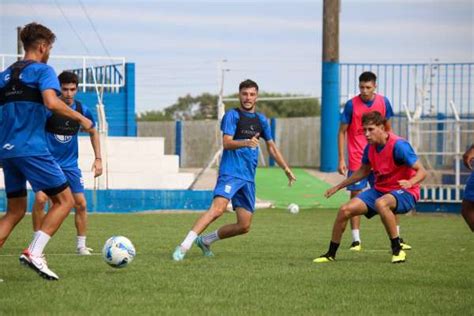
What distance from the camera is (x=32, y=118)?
347 inches

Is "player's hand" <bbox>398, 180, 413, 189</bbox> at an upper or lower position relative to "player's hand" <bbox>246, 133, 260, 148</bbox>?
lower

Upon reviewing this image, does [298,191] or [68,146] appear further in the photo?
[298,191]

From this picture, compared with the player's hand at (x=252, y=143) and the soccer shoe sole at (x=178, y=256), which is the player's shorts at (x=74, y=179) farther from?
the player's hand at (x=252, y=143)

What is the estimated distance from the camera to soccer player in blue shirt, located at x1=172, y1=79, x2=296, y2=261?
11633mm

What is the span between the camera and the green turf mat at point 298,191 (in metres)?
24.7

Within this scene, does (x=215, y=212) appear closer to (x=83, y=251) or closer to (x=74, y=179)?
(x=83, y=251)

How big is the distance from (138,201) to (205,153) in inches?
807

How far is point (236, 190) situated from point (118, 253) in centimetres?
230

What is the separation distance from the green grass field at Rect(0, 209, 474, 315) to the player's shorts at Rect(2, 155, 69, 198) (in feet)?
2.60

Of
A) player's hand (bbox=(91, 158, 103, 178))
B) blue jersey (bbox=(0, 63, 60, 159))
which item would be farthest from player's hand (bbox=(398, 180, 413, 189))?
blue jersey (bbox=(0, 63, 60, 159))

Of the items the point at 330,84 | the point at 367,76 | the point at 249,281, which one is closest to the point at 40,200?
the point at 249,281

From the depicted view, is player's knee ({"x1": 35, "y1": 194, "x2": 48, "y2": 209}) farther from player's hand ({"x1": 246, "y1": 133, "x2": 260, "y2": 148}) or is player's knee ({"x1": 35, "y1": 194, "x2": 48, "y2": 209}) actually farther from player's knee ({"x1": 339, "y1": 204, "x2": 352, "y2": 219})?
player's knee ({"x1": 339, "y1": 204, "x2": 352, "y2": 219})

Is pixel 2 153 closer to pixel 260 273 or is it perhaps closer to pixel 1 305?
pixel 1 305

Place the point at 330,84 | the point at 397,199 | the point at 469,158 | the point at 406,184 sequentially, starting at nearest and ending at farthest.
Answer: the point at 469,158
the point at 406,184
the point at 397,199
the point at 330,84
